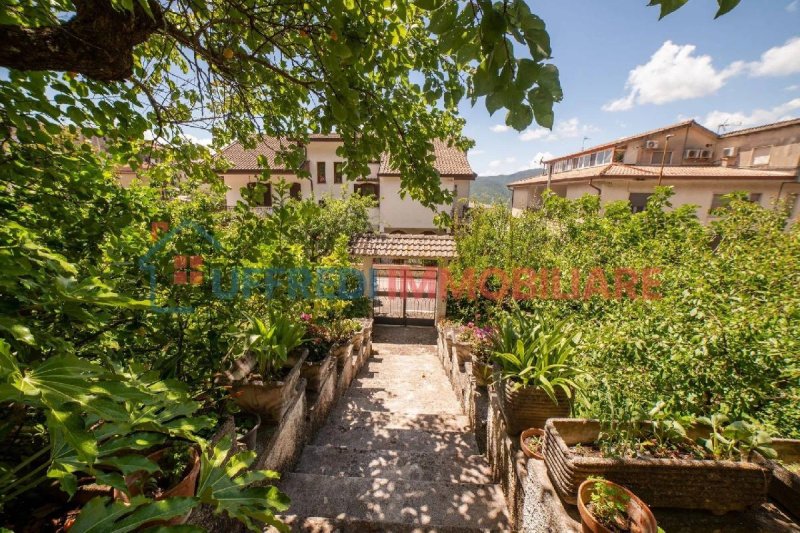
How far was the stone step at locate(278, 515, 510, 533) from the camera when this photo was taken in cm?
256

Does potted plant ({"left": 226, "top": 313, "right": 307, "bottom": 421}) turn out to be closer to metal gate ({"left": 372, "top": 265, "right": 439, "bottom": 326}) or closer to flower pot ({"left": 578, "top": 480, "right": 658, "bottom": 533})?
flower pot ({"left": 578, "top": 480, "right": 658, "bottom": 533})

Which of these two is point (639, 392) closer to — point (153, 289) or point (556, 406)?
point (556, 406)

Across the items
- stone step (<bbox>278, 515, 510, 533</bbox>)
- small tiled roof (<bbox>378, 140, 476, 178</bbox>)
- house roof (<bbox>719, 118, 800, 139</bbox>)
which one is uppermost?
house roof (<bbox>719, 118, 800, 139</bbox>)

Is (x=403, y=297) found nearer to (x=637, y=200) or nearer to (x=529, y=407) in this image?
(x=529, y=407)

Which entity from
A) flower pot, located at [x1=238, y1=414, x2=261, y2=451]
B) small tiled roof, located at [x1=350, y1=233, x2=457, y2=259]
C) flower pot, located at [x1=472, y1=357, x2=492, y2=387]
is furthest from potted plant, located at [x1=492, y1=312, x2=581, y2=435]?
small tiled roof, located at [x1=350, y1=233, x2=457, y2=259]

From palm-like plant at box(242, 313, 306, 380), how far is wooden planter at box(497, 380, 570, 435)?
7.65 feet

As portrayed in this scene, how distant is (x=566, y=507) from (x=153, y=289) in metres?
3.30

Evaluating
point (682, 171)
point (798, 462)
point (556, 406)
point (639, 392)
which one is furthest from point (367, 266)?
point (682, 171)

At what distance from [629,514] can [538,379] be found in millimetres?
1256

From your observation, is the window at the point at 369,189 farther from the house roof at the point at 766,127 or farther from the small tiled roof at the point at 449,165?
the house roof at the point at 766,127

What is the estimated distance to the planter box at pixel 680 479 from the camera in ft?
7.22

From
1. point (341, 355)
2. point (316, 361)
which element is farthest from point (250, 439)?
point (341, 355)

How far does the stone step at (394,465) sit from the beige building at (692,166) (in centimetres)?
1367

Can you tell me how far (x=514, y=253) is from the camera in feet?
27.3
